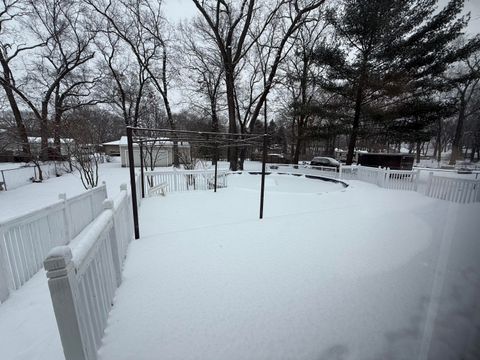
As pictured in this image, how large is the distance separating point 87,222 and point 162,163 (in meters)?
18.7

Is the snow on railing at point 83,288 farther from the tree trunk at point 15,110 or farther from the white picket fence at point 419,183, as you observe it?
the tree trunk at point 15,110

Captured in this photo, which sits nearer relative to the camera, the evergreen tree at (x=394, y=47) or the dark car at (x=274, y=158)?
the evergreen tree at (x=394, y=47)

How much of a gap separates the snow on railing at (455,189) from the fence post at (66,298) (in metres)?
8.44

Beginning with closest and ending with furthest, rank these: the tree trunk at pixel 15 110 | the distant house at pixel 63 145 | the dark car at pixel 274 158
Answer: the distant house at pixel 63 145, the tree trunk at pixel 15 110, the dark car at pixel 274 158

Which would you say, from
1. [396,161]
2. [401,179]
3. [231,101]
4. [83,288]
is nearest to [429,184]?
[401,179]

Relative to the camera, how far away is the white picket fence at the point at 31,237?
2.27m

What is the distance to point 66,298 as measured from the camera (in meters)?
1.06

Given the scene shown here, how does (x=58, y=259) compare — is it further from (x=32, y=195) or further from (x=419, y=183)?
(x=32, y=195)

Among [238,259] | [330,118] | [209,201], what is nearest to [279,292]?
[238,259]

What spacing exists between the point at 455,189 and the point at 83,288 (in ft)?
28.0

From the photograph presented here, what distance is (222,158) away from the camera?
30.6 metres

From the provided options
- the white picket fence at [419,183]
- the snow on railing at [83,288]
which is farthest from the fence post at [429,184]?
the snow on railing at [83,288]

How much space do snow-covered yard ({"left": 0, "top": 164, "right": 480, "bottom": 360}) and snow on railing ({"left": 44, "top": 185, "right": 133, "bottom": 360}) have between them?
247 mm

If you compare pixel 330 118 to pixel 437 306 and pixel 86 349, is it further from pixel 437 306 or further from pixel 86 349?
pixel 86 349
